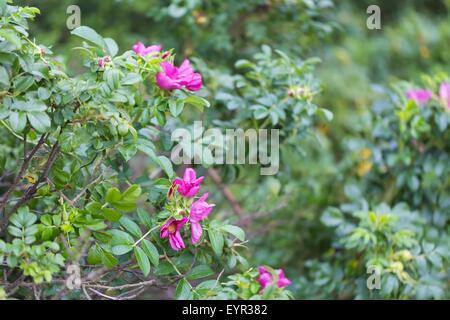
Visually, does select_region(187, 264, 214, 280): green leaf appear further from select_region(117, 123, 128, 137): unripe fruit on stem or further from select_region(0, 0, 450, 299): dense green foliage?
select_region(117, 123, 128, 137): unripe fruit on stem

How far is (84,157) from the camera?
1.65 meters

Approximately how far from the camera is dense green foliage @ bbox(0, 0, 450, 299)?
1451 mm

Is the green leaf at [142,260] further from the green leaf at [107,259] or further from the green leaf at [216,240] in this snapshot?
the green leaf at [216,240]

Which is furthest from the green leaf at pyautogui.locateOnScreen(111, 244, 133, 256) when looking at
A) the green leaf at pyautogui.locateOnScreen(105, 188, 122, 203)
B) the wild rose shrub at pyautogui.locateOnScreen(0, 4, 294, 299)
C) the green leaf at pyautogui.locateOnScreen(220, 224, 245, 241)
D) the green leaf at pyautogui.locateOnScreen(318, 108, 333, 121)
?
the green leaf at pyautogui.locateOnScreen(318, 108, 333, 121)

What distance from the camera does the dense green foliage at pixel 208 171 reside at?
145cm

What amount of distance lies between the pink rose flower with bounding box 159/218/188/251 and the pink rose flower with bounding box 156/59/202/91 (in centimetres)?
33

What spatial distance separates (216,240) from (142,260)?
0.18m

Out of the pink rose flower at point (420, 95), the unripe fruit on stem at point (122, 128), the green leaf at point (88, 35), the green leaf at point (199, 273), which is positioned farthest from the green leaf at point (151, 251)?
the pink rose flower at point (420, 95)

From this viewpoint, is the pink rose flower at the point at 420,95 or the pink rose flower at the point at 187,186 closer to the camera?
the pink rose flower at the point at 187,186

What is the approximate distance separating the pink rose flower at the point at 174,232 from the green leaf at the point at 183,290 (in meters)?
0.10

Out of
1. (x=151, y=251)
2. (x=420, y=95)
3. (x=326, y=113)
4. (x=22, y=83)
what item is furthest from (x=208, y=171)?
(x=22, y=83)

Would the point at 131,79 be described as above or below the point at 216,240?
above

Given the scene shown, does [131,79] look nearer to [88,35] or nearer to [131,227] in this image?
[88,35]

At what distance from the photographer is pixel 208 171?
2.38 meters
